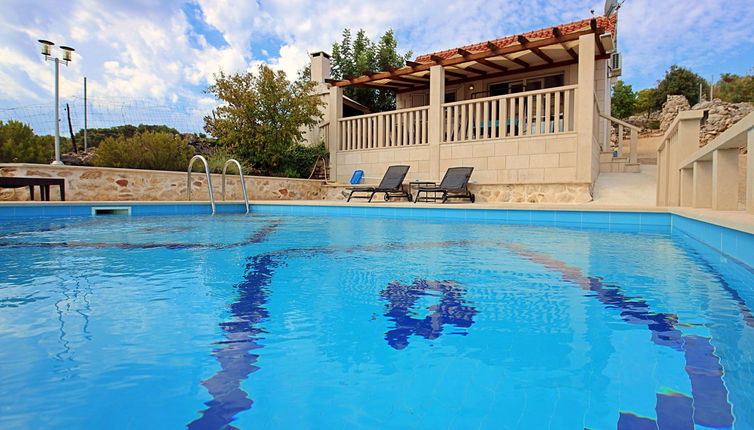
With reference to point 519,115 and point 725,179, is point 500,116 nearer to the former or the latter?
point 519,115

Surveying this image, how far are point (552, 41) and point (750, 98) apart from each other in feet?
87.4

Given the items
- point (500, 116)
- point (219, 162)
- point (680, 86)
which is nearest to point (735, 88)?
point (680, 86)

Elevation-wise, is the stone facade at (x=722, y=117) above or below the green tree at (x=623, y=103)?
below

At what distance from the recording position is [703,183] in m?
4.50

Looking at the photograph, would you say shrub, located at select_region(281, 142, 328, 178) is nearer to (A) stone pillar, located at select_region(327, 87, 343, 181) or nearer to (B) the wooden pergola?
(A) stone pillar, located at select_region(327, 87, 343, 181)

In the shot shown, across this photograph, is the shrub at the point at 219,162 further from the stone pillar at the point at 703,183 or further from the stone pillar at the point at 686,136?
the stone pillar at the point at 703,183

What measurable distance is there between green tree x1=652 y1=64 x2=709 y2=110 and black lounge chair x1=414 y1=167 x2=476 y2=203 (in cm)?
2902

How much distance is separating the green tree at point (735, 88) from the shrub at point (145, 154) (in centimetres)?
3281

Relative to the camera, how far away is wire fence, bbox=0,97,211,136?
519 inches

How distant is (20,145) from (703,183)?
54.6 feet

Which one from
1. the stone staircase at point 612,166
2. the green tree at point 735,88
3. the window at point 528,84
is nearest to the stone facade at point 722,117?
the green tree at point 735,88

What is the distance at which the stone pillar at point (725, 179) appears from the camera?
3.71m

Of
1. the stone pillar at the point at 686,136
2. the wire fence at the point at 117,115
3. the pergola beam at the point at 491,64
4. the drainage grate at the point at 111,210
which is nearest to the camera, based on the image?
the stone pillar at the point at 686,136

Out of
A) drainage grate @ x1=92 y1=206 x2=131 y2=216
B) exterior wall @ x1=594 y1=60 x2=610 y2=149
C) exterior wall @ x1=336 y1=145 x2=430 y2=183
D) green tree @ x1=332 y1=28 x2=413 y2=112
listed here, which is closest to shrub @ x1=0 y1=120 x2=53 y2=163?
drainage grate @ x1=92 y1=206 x2=131 y2=216
